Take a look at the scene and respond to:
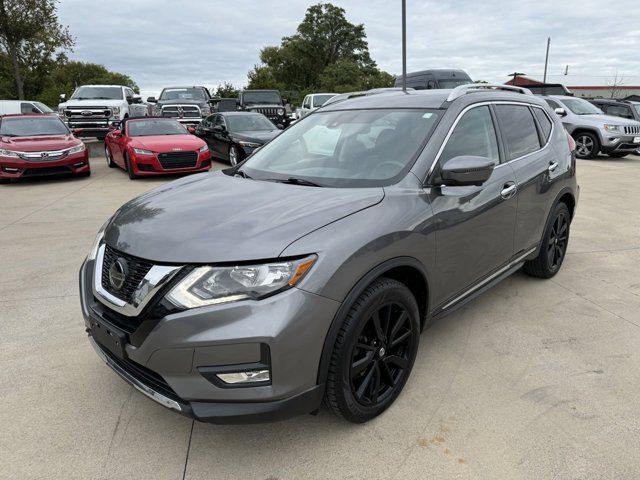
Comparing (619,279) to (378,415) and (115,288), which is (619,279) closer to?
(378,415)

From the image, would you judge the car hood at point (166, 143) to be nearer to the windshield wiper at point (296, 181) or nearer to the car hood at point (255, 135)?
the car hood at point (255, 135)

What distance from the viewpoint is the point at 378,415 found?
101 inches

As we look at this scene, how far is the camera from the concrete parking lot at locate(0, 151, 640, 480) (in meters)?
2.26

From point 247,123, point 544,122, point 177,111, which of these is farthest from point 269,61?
point 544,122

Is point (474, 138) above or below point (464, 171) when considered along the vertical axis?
above

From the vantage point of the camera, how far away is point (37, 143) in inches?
400

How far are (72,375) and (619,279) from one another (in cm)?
465

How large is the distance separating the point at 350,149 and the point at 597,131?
1333cm

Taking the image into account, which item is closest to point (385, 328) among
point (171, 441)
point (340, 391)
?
point (340, 391)

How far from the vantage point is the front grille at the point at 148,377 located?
213 centimetres

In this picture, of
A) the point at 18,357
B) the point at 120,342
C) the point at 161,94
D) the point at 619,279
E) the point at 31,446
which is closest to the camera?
the point at 120,342

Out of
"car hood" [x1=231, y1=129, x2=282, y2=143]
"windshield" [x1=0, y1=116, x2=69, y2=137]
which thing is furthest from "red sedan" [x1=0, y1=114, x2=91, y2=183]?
"car hood" [x1=231, y1=129, x2=282, y2=143]

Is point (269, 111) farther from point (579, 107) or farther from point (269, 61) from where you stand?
point (269, 61)

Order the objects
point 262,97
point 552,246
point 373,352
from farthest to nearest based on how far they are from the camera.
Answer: point 262,97 → point 552,246 → point 373,352
